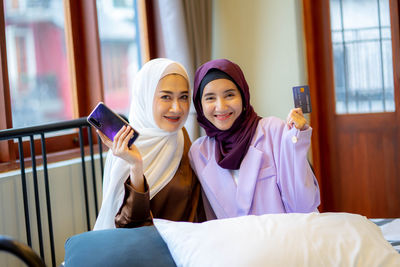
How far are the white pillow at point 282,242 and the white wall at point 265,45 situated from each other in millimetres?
2056

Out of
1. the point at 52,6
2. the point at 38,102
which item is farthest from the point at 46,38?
the point at 38,102

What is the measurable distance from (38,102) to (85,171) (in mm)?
492

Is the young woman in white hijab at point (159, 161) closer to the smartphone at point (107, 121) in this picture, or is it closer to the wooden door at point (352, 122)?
the smartphone at point (107, 121)

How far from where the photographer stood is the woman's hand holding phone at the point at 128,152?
1618 millimetres

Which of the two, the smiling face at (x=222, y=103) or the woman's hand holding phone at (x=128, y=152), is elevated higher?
the smiling face at (x=222, y=103)

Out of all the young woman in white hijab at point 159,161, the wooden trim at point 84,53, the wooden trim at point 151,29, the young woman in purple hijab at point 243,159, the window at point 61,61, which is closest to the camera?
the young woman in purple hijab at point 243,159

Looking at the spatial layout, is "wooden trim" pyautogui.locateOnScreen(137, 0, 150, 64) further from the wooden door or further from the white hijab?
the white hijab

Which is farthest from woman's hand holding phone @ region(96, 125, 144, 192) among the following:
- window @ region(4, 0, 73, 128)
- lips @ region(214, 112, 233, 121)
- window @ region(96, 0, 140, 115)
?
window @ region(96, 0, 140, 115)

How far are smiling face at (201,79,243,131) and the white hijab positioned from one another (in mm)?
167

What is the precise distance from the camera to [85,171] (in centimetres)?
251

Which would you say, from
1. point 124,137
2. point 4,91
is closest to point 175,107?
point 124,137

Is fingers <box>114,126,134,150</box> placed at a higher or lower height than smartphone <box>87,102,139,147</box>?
lower

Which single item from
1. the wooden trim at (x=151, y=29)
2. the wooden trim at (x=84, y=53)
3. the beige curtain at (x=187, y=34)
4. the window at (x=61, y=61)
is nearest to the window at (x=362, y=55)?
the beige curtain at (x=187, y=34)

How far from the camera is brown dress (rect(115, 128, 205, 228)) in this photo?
1.68m
